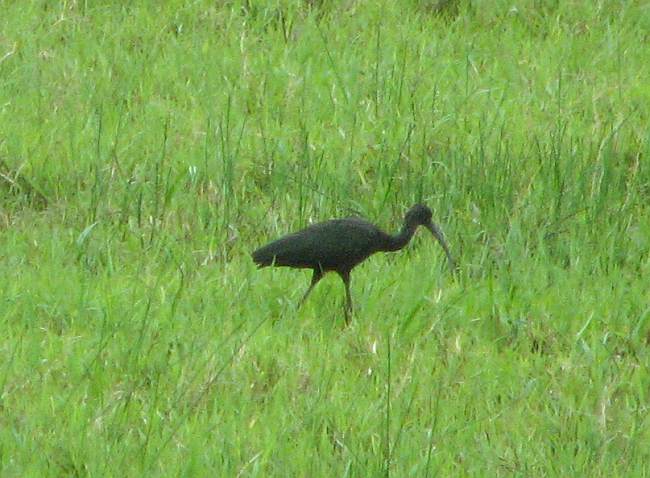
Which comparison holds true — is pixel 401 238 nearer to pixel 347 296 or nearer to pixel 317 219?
pixel 347 296

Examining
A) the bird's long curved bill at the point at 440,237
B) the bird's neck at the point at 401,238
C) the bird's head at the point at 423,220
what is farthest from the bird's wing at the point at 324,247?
the bird's long curved bill at the point at 440,237

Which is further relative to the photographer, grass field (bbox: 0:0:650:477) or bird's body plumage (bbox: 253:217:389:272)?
bird's body plumage (bbox: 253:217:389:272)

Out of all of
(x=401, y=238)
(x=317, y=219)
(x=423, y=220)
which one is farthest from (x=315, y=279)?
(x=317, y=219)

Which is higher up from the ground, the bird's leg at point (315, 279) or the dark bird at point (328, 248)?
the dark bird at point (328, 248)

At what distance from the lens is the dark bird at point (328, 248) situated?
6477mm

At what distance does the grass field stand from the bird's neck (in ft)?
0.58

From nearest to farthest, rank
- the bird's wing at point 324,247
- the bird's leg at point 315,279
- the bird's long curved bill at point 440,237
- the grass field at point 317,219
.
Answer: the grass field at point 317,219
the bird's wing at point 324,247
the bird's leg at point 315,279
the bird's long curved bill at point 440,237

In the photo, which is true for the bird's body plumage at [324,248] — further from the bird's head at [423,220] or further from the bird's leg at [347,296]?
the bird's head at [423,220]

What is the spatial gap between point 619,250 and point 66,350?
2585 millimetres

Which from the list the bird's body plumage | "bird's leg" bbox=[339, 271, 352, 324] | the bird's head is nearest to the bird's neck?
the bird's head

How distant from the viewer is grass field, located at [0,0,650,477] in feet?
18.4

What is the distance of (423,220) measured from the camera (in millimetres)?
6898

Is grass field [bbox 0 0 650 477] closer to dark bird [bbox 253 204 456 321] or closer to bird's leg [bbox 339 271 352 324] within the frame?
bird's leg [bbox 339 271 352 324]

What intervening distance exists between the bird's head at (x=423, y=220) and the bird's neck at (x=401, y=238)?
0.01 meters
